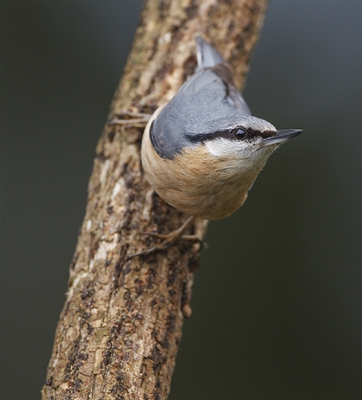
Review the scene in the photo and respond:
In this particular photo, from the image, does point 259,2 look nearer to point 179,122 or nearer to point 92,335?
point 179,122

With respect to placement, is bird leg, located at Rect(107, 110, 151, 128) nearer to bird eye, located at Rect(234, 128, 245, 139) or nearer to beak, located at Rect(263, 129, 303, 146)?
bird eye, located at Rect(234, 128, 245, 139)

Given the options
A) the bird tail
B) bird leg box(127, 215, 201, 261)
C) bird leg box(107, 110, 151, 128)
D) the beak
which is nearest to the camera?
the beak

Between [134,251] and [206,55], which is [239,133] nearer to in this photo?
[134,251]

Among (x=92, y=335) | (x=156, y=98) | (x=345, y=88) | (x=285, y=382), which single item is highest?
(x=345, y=88)

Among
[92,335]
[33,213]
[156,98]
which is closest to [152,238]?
[92,335]

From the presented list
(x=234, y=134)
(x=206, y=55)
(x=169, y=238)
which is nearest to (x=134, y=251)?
(x=169, y=238)

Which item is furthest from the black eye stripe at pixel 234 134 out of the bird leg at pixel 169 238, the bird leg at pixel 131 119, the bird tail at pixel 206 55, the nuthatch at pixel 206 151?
the bird tail at pixel 206 55

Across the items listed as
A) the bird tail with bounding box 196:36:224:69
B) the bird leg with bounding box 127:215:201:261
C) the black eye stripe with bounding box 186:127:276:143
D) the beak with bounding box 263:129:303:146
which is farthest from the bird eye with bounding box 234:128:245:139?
the bird tail with bounding box 196:36:224:69
